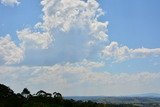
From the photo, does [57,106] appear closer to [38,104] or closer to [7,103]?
[38,104]

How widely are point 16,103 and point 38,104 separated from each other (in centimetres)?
1393

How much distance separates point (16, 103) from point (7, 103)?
30.4 feet

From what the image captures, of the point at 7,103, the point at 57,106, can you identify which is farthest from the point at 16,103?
the point at 57,106

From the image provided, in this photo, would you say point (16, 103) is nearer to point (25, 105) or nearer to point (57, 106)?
point (25, 105)

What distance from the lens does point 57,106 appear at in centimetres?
19562

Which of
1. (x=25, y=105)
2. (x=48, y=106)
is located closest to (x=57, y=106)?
(x=48, y=106)

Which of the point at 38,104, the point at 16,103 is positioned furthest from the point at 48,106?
the point at 16,103

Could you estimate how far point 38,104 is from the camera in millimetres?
182875

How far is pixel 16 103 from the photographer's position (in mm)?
188500

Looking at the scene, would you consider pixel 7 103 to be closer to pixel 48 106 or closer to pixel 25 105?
pixel 25 105

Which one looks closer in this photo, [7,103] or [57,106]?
[7,103]

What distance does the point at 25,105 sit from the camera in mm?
179500

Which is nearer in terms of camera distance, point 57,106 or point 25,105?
point 25,105

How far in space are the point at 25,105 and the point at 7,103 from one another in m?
9.54
